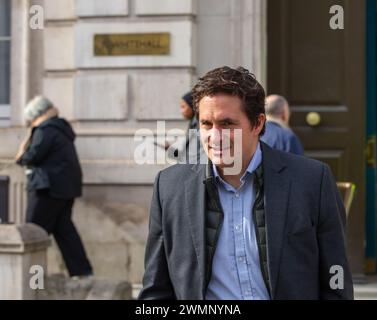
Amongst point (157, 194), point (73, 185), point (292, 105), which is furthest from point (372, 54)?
point (157, 194)

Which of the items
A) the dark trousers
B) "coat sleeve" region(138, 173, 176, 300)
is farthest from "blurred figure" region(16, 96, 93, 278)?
"coat sleeve" region(138, 173, 176, 300)

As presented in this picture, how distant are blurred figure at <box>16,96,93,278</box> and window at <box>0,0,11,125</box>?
1.54 m

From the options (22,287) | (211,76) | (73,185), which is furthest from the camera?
(73,185)

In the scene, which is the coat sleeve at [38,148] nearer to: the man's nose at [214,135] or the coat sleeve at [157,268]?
the coat sleeve at [157,268]

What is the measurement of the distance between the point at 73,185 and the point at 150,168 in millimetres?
814

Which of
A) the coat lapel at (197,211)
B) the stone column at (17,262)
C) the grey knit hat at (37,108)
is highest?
the grey knit hat at (37,108)

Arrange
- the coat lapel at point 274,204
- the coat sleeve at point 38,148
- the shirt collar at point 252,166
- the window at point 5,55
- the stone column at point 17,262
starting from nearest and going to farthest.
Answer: the coat lapel at point 274,204
the shirt collar at point 252,166
the stone column at point 17,262
the coat sleeve at point 38,148
the window at point 5,55

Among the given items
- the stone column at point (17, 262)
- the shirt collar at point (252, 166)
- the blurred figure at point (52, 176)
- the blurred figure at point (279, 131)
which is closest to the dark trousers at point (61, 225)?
the blurred figure at point (52, 176)

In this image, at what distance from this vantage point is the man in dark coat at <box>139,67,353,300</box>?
11.7 feet

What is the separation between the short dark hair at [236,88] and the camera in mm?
3576

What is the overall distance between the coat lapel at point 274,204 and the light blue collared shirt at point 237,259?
6 cm

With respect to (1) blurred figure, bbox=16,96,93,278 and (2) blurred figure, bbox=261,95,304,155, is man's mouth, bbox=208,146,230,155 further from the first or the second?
(1) blurred figure, bbox=16,96,93,278

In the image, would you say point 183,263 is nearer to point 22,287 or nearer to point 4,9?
point 22,287

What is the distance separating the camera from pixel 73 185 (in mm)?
10094
